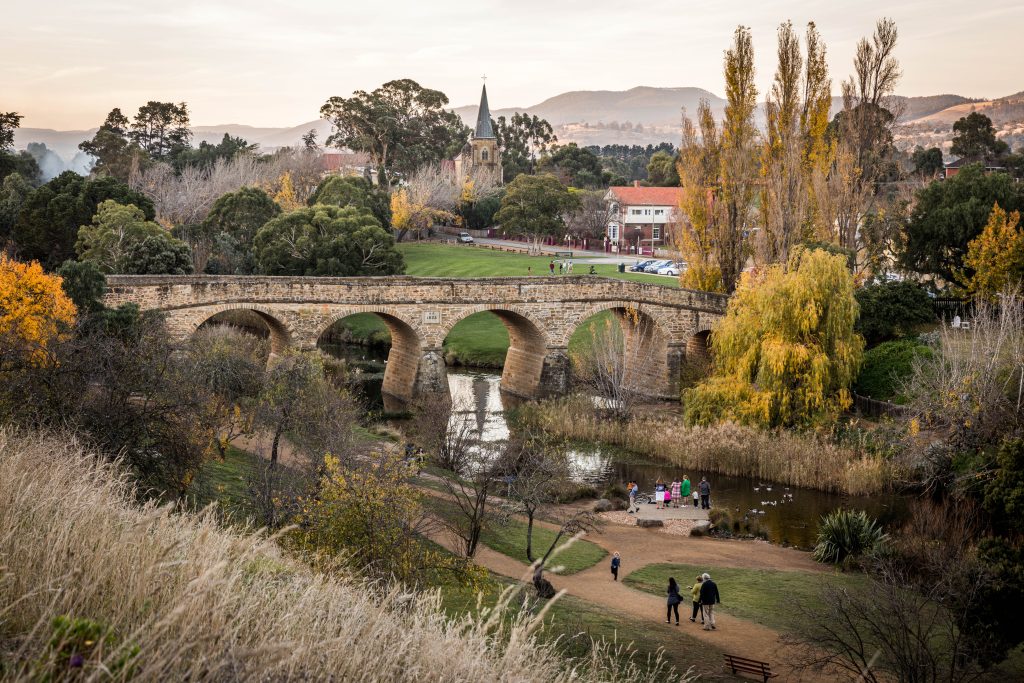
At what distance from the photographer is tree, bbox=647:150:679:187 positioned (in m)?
103

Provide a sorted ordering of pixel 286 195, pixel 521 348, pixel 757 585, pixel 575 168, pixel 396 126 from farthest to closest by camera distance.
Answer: pixel 575 168, pixel 396 126, pixel 286 195, pixel 521 348, pixel 757 585

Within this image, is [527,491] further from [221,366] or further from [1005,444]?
[221,366]

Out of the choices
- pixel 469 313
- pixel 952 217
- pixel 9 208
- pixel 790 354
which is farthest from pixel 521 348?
pixel 9 208

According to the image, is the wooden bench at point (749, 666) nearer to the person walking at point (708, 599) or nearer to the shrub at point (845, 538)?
the person walking at point (708, 599)

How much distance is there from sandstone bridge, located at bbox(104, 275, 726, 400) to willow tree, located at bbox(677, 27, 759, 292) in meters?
2.30

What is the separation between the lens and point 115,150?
9162 cm

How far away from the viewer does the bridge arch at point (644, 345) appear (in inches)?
1807

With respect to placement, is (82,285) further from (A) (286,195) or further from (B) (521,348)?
(A) (286,195)

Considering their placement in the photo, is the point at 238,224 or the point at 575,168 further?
the point at 575,168

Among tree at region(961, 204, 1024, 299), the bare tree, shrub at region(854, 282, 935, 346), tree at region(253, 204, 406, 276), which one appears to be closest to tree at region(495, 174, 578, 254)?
tree at region(253, 204, 406, 276)

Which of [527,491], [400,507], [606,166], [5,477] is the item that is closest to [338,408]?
[527,491]

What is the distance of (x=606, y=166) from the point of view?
156125 millimetres

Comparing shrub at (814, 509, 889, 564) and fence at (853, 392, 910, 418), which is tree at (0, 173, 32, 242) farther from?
shrub at (814, 509, 889, 564)

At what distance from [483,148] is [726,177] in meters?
72.7
